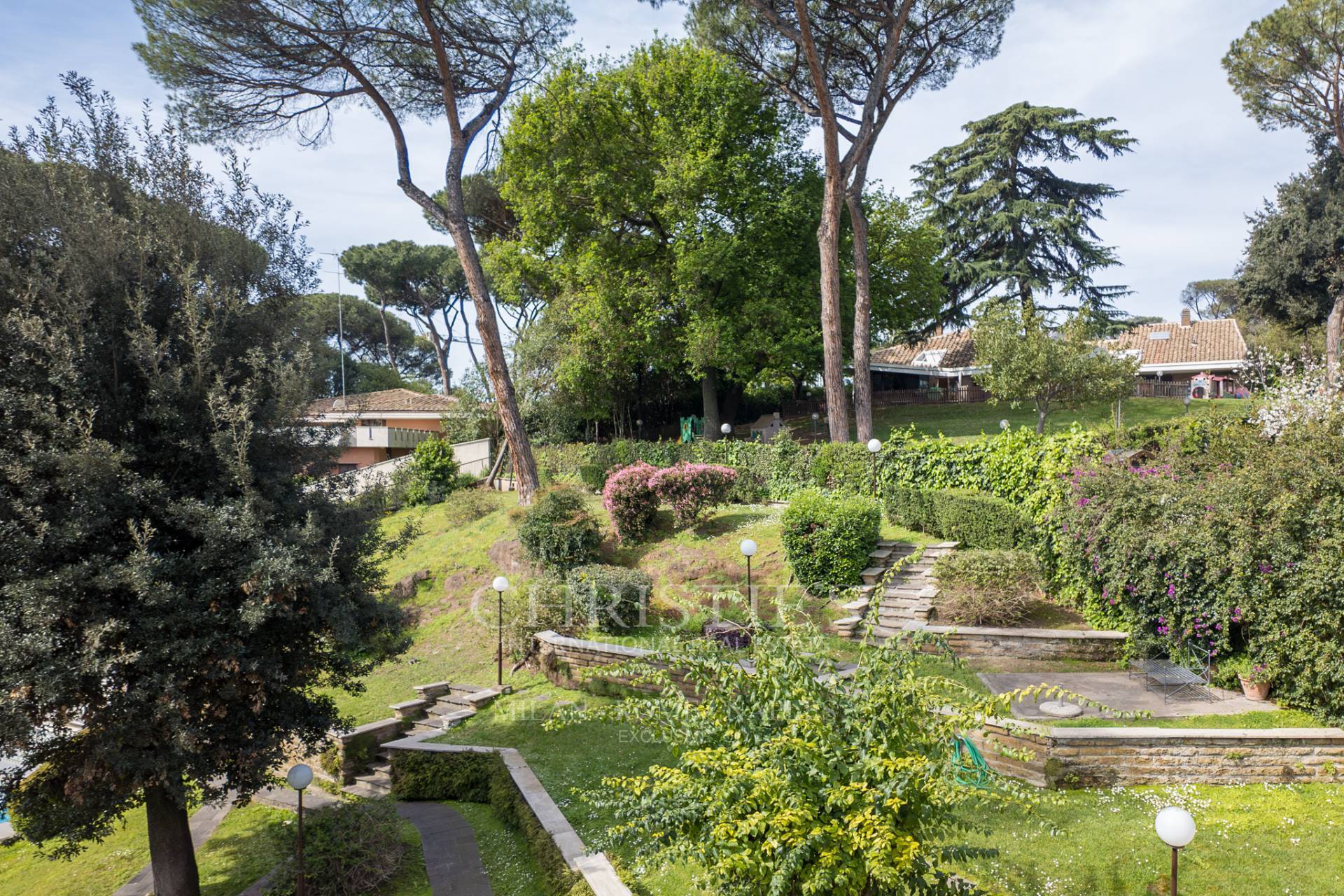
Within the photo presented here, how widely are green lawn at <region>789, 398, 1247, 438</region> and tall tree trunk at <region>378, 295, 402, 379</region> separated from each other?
27583mm

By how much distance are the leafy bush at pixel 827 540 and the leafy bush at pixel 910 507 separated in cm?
152

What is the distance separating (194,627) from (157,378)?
1997 mm

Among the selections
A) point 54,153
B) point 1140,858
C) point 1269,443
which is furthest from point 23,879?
point 1269,443

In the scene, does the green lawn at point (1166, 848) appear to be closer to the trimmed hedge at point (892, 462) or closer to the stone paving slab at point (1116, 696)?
the stone paving slab at point (1116, 696)

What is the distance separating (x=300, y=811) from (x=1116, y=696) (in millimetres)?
8607

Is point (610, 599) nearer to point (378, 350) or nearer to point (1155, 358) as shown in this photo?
point (1155, 358)

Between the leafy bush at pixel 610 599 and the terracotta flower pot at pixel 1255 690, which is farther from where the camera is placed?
the leafy bush at pixel 610 599

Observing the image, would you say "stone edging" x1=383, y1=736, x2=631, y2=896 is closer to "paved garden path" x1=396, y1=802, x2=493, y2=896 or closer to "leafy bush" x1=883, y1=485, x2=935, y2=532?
"paved garden path" x1=396, y1=802, x2=493, y2=896

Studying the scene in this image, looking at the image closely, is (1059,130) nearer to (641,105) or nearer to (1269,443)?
(641,105)

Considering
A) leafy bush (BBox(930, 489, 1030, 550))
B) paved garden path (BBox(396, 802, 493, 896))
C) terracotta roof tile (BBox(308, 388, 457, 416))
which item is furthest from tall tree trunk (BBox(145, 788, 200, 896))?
terracotta roof tile (BBox(308, 388, 457, 416))

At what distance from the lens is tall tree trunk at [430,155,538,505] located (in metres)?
18.3

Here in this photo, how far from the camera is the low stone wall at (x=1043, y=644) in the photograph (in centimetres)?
1028

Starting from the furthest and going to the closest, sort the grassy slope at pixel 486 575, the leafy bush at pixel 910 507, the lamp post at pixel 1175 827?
the leafy bush at pixel 910 507 < the grassy slope at pixel 486 575 < the lamp post at pixel 1175 827

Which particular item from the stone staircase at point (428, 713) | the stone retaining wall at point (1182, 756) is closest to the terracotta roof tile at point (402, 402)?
the stone staircase at point (428, 713)
